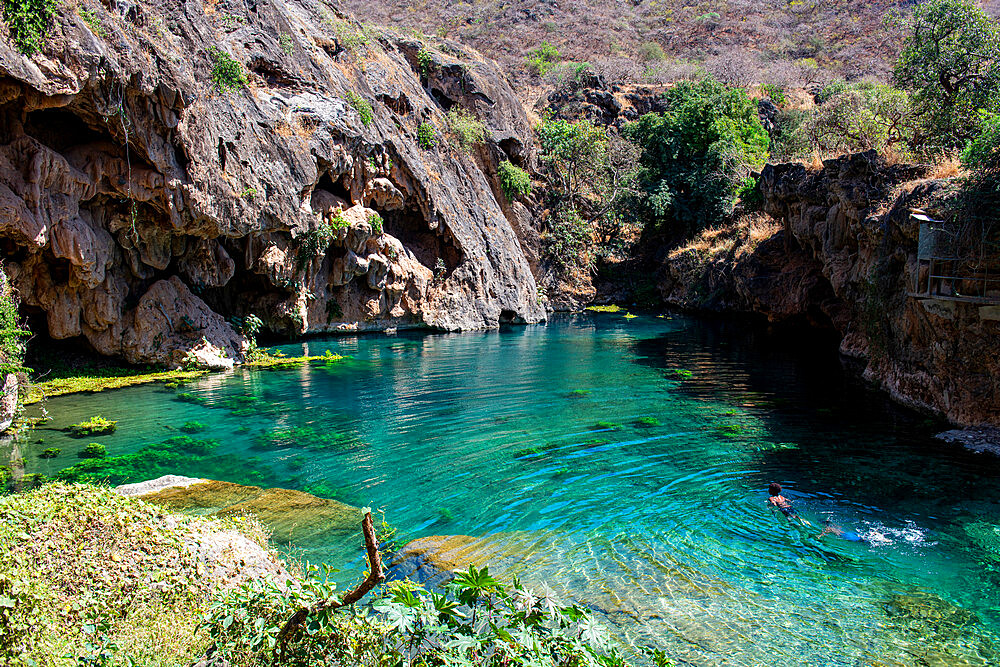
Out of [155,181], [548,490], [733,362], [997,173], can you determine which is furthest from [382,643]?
[733,362]

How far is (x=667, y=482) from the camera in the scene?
36.2ft

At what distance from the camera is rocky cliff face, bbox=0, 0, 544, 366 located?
623 inches

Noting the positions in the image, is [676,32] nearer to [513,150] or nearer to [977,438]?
[513,150]

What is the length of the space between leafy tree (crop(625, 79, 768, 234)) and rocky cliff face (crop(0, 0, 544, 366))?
13723 millimetres

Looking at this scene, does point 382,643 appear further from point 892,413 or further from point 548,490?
point 892,413

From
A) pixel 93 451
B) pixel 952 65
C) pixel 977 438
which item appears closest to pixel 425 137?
pixel 952 65

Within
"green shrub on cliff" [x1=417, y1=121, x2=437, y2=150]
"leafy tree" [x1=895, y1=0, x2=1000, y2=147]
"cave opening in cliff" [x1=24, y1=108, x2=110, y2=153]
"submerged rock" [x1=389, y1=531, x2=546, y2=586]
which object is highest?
"green shrub on cliff" [x1=417, y1=121, x2=437, y2=150]

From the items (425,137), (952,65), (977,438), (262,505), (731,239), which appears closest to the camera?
(262,505)

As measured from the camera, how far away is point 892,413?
50.4 ft

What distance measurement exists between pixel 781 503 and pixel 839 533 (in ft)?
3.11

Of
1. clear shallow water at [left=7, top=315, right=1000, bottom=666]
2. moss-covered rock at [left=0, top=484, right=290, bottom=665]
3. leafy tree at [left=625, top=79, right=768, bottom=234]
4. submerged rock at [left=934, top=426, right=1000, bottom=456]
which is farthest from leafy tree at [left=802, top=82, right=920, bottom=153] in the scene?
moss-covered rock at [left=0, top=484, right=290, bottom=665]

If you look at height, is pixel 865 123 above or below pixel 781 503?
above

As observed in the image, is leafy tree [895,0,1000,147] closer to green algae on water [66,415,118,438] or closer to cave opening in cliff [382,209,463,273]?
cave opening in cliff [382,209,463,273]

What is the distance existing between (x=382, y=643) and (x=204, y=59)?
2316 centimetres
